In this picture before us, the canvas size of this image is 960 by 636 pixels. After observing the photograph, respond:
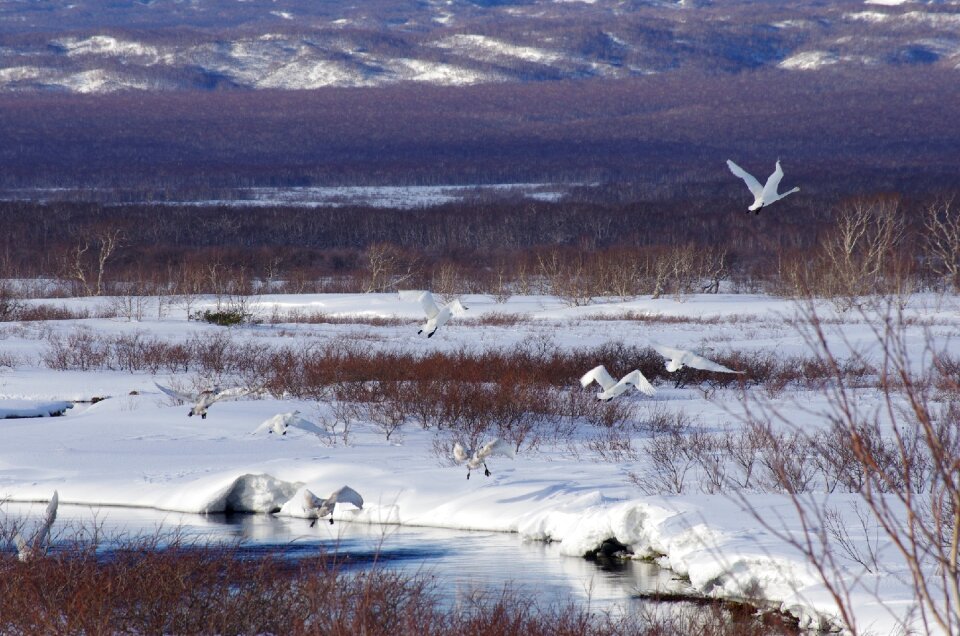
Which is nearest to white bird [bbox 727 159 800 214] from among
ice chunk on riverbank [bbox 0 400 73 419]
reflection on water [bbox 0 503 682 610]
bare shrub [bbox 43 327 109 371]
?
reflection on water [bbox 0 503 682 610]

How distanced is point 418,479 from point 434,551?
2.63 m

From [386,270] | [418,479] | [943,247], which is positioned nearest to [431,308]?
[418,479]

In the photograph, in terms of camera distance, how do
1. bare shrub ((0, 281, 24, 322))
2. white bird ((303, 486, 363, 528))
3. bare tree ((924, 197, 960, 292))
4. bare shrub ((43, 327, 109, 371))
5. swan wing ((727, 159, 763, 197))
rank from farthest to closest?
1. bare tree ((924, 197, 960, 292))
2. bare shrub ((0, 281, 24, 322))
3. bare shrub ((43, 327, 109, 371))
4. swan wing ((727, 159, 763, 197))
5. white bird ((303, 486, 363, 528))

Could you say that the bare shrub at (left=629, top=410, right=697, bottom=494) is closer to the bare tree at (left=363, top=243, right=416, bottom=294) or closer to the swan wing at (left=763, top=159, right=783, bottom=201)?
the swan wing at (left=763, top=159, right=783, bottom=201)

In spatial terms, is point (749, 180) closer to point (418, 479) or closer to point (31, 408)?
point (418, 479)

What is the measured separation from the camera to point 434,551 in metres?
12.1

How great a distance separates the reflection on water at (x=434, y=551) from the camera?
34.7 feet

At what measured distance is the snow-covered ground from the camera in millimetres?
9695

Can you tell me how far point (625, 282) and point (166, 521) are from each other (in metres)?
43.5

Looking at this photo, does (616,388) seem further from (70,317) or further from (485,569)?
(70,317)

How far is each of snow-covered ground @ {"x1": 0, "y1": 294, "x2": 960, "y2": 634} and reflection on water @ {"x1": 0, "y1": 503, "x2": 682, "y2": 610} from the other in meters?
0.31

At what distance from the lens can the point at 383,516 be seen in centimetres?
1401

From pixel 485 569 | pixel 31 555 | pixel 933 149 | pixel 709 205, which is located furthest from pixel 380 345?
pixel 933 149

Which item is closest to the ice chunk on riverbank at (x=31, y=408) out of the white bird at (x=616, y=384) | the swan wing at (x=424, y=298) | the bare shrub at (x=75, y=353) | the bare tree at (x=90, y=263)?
the bare shrub at (x=75, y=353)
